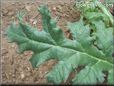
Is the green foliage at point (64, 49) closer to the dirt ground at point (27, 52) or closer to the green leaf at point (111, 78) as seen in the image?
the green leaf at point (111, 78)

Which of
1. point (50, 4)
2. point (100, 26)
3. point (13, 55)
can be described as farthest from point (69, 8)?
point (100, 26)

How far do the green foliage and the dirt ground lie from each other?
0.57 m

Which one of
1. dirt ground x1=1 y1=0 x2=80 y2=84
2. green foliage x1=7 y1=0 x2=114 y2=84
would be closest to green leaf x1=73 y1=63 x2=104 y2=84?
green foliage x1=7 y1=0 x2=114 y2=84

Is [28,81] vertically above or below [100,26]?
below

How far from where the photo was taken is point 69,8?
128 inches

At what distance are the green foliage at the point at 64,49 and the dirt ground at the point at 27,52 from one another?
0.57 metres

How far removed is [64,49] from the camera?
6.68ft

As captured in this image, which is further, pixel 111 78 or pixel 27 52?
pixel 27 52

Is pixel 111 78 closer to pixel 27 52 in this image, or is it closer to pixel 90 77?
pixel 90 77

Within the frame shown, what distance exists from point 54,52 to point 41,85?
0.57 meters

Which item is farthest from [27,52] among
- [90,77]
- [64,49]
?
[90,77]

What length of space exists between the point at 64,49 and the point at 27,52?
775mm

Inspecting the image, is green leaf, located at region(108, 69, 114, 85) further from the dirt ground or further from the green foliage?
the dirt ground

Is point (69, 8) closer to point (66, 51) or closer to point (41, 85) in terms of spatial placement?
point (41, 85)
